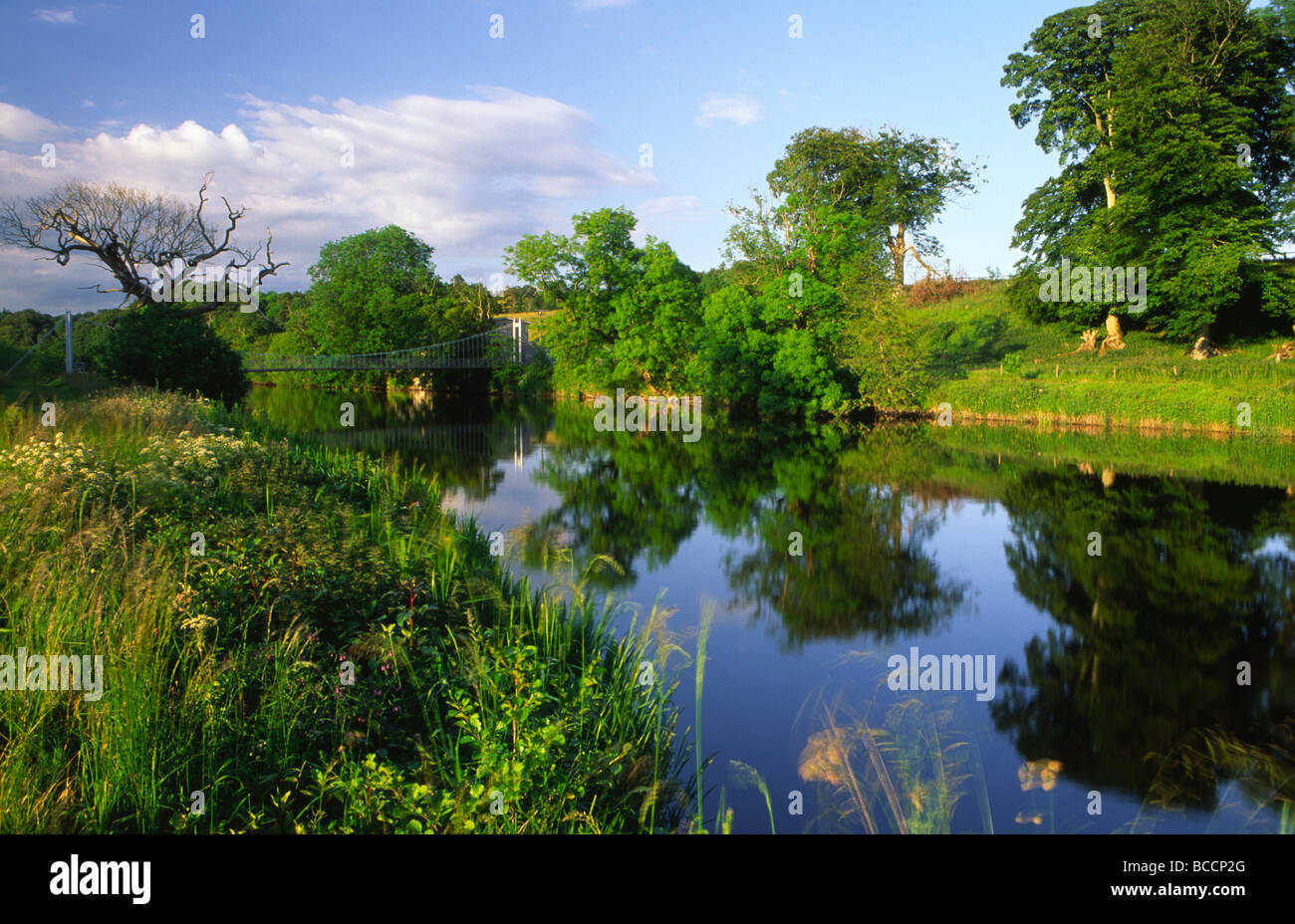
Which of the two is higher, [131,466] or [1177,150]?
[1177,150]

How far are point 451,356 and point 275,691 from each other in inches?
1877

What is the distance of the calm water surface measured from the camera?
14.4ft

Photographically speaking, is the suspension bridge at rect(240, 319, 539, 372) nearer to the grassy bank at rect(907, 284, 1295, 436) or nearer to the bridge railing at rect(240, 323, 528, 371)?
the bridge railing at rect(240, 323, 528, 371)

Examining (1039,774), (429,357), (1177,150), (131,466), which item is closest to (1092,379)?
(1177,150)

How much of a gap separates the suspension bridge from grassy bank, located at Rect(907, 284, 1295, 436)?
24.2 metres

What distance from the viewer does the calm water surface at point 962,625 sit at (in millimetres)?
4395

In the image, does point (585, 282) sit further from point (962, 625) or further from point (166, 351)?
point (962, 625)

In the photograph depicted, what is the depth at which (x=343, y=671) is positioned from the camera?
392cm

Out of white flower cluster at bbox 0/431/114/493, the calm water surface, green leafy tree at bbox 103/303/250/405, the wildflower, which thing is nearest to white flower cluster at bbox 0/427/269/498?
white flower cluster at bbox 0/431/114/493

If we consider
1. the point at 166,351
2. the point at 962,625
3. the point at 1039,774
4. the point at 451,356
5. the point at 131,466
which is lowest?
the point at 1039,774

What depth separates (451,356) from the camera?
162ft

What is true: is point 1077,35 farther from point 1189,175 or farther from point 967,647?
point 967,647

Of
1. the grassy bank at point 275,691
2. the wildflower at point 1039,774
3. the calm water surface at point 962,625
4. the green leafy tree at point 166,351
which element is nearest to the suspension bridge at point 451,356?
the green leafy tree at point 166,351

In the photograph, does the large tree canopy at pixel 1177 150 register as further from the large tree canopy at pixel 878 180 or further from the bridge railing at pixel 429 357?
the bridge railing at pixel 429 357
